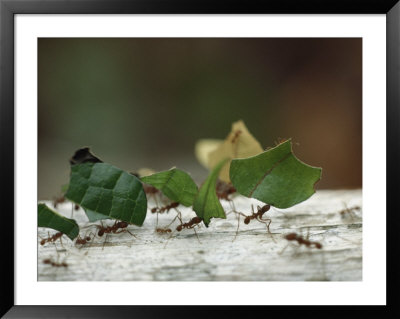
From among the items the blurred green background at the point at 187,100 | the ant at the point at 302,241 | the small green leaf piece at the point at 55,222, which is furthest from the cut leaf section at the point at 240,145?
the blurred green background at the point at 187,100

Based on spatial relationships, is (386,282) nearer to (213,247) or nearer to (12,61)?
(213,247)

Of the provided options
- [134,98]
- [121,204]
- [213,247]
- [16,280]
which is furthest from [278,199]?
[134,98]

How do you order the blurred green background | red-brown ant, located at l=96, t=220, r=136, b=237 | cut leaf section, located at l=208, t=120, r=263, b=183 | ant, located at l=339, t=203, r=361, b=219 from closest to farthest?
1. red-brown ant, located at l=96, t=220, r=136, b=237
2. ant, located at l=339, t=203, r=361, b=219
3. cut leaf section, located at l=208, t=120, r=263, b=183
4. the blurred green background

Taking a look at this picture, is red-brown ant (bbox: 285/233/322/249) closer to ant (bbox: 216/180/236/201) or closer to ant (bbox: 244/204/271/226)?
ant (bbox: 244/204/271/226)

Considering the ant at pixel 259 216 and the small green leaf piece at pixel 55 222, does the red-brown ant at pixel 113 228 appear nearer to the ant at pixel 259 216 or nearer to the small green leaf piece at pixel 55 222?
the small green leaf piece at pixel 55 222

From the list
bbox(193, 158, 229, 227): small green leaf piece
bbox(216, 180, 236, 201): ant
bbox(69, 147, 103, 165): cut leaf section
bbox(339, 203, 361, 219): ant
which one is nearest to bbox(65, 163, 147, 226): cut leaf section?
bbox(69, 147, 103, 165): cut leaf section

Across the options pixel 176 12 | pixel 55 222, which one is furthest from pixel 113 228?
pixel 176 12
